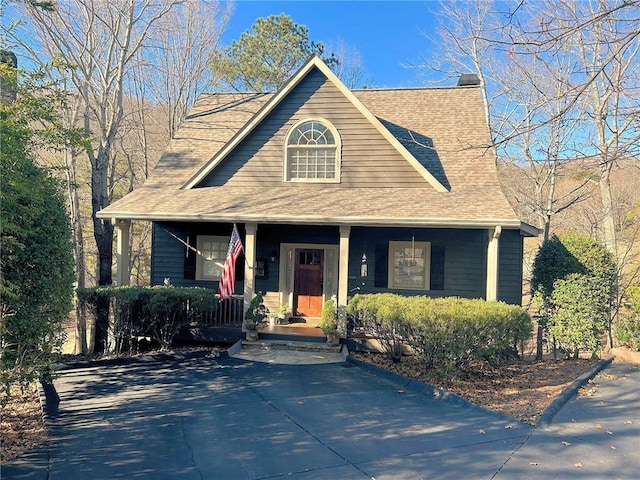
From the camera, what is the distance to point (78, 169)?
2267 centimetres

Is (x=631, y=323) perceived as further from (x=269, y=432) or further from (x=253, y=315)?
(x=269, y=432)

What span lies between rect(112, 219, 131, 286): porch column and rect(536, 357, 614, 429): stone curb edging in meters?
9.23

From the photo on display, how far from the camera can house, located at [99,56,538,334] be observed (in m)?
10.8

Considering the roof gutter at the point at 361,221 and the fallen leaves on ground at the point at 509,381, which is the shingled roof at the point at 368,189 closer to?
the roof gutter at the point at 361,221

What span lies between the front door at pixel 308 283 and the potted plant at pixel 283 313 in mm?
408

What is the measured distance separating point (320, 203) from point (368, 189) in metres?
1.46

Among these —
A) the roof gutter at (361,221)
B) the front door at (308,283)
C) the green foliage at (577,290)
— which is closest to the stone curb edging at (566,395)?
the green foliage at (577,290)

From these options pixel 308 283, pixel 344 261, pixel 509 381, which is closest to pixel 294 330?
pixel 308 283

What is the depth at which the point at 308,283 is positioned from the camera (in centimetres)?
1209

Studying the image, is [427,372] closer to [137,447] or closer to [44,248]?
[137,447]

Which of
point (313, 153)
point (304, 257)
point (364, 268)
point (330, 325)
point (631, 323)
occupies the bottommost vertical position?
point (330, 325)

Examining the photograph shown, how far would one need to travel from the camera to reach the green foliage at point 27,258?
188 inches

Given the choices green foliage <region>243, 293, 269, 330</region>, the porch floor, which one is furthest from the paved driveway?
the porch floor

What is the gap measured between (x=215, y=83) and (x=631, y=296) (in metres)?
20.4
